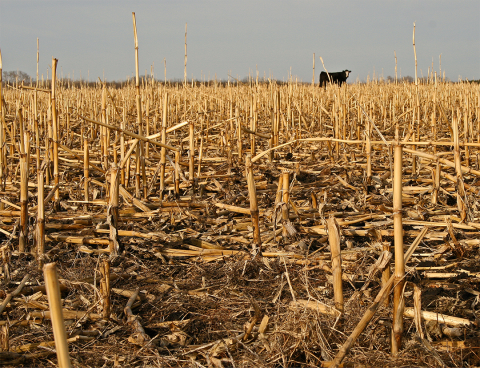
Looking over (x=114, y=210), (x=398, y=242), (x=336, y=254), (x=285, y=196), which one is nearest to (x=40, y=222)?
(x=114, y=210)

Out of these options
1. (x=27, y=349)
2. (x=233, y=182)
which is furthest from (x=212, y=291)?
(x=233, y=182)

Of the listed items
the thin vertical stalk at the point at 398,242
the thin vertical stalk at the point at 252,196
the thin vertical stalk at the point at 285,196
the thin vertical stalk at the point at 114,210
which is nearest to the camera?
the thin vertical stalk at the point at 398,242

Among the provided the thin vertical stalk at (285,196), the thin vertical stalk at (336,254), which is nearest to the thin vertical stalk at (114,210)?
the thin vertical stalk at (285,196)

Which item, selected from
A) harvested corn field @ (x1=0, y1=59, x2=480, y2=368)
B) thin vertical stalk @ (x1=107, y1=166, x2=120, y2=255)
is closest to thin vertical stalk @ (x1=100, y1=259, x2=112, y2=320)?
harvested corn field @ (x1=0, y1=59, x2=480, y2=368)

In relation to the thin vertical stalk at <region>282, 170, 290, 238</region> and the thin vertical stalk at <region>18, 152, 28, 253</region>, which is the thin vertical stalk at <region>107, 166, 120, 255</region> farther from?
the thin vertical stalk at <region>282, 170, 290, 238</region>

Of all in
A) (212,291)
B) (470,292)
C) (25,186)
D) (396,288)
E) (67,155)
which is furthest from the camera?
(67,155)

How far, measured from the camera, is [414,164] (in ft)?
13.3

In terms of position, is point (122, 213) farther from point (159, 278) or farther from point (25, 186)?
point (159, 278)

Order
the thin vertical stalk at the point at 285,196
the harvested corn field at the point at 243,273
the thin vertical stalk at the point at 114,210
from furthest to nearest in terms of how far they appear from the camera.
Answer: the thin vertical stalk at the point at 285,196 → the thin vertical stalk at the point at 114,210 → the harvested corn field at the point at 243,273

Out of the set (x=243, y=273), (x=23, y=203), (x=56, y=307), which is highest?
(x=23, y=203)

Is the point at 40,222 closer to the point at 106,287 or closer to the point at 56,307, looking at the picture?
the point at 106,287

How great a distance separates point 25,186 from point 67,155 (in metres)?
2.48

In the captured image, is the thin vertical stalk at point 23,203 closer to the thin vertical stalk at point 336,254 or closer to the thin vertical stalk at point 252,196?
the thin vertical stalk at point 252,196

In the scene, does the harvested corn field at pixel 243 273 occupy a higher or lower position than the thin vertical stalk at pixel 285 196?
lower
